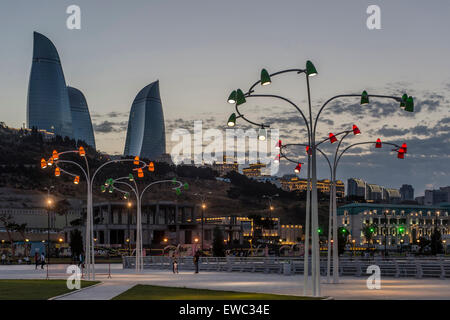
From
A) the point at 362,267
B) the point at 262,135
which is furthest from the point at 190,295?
the point at 362,267

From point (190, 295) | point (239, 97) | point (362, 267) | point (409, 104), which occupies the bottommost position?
point (362, 267)

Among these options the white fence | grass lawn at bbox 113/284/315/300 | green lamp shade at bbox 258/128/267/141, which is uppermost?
green lamp shade at bbox 258/128/267/141

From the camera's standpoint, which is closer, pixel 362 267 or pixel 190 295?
pixel 190 295

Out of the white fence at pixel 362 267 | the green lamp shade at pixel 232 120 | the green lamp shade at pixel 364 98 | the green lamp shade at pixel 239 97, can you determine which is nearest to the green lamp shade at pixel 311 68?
the green lamp shade at pixel 364 98

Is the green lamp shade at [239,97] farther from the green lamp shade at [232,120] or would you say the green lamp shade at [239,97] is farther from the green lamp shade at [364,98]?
the green lamp shade at [364,98]

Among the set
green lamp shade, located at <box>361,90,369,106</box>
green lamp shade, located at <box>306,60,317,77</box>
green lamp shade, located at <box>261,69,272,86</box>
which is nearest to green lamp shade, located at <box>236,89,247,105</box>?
green lamp shade, located at <box>261,69,272,86</box>

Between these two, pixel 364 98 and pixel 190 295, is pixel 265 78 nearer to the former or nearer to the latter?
pixel 364 98

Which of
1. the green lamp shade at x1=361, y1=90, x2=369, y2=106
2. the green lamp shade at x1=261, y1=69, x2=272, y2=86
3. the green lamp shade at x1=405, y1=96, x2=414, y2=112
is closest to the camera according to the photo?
the green lamp shade at x1=261, y1=69, x2=272, y2=86

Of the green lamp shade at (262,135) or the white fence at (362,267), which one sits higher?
the green lamp shade at (262,135)

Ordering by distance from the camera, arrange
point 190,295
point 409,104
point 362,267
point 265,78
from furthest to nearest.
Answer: point 362,267 → point 190,295 → point 409,104 → point 265,78

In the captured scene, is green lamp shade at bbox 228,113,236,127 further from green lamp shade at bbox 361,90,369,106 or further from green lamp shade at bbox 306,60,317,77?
green lamp shade at bbox 361,90,369,106

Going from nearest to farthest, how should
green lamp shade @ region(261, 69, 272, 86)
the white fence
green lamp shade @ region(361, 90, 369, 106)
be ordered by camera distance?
green lamp shade @ region(261, 69, 272, 86) → green lamp shade @ region(361, 90, 369, 106) → the white fence
